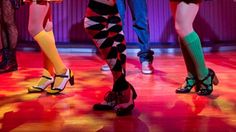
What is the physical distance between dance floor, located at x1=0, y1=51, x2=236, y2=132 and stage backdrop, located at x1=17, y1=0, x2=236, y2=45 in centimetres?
212

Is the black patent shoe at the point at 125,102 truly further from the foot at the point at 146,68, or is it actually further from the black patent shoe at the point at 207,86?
the foot at the point at 146,68

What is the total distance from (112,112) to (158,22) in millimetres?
3667

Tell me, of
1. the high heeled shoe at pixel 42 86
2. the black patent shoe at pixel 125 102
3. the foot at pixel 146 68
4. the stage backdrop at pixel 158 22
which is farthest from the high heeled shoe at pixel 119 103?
the stage backdrop at pixel 158 22

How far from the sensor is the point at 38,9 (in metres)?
2.52

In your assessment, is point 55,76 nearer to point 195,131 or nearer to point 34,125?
point 34,125

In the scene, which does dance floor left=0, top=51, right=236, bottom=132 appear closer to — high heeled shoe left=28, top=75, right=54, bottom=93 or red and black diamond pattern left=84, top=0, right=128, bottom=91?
high heeled shoe left=28, top=75, right=54, bottom=93

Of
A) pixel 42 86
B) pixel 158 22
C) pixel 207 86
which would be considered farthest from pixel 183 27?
pixel 158 22

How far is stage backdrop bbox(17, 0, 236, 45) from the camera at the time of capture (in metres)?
5.73

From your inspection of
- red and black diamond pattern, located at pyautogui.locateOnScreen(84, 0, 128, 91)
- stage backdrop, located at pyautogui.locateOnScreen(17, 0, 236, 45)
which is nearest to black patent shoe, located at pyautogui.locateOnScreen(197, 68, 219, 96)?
red and black diamond pattern, located at pyautogui.locateOnScreen(84, 0, 128, 91)

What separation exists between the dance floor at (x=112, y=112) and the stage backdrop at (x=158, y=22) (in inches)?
83.3

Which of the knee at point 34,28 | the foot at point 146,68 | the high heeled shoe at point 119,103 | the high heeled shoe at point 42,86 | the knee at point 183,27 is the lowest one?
the foot at point 146,68

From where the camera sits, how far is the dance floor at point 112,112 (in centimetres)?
195

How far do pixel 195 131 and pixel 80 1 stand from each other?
426 centimetres

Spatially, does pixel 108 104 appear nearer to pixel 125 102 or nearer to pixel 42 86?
pixel 125 102
